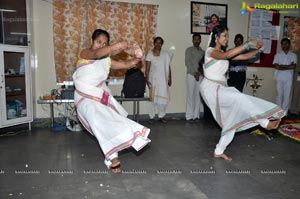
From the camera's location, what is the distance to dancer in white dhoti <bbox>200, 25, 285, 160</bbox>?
323cm

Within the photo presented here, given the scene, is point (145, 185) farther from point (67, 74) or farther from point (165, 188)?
point (67, 74)

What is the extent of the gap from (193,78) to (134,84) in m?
1.29

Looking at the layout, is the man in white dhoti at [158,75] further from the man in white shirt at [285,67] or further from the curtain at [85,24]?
the man in white shirt at [285,67]

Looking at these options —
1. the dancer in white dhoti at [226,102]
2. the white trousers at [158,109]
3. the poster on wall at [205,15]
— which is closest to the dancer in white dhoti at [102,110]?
the dancer in white dhoti at [226,102]

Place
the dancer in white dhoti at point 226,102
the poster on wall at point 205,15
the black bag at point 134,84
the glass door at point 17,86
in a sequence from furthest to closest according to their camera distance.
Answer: the poster on wall at point 205,15, the black bag at point 134,84, the glass door at point 17,86, the dancer in white dhoti at point 226,102

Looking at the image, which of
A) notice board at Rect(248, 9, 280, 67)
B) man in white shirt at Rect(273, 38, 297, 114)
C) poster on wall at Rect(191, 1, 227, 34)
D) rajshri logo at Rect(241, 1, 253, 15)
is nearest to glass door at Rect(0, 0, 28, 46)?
poster on wall at Rect(191, 1, 227, 34)

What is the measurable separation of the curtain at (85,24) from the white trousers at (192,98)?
1.26 meters

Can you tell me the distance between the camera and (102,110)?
289 cm

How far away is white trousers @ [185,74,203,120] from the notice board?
5.76 feet

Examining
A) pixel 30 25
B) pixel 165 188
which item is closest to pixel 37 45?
pixel 30 25

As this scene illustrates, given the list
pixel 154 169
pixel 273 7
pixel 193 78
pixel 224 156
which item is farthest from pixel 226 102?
pixel 273 7

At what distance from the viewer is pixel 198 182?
2785mm

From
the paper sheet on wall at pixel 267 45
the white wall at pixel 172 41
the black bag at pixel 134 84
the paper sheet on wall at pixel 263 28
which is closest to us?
the white wall at pixel 172 41

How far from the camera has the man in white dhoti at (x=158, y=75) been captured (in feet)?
18.0
